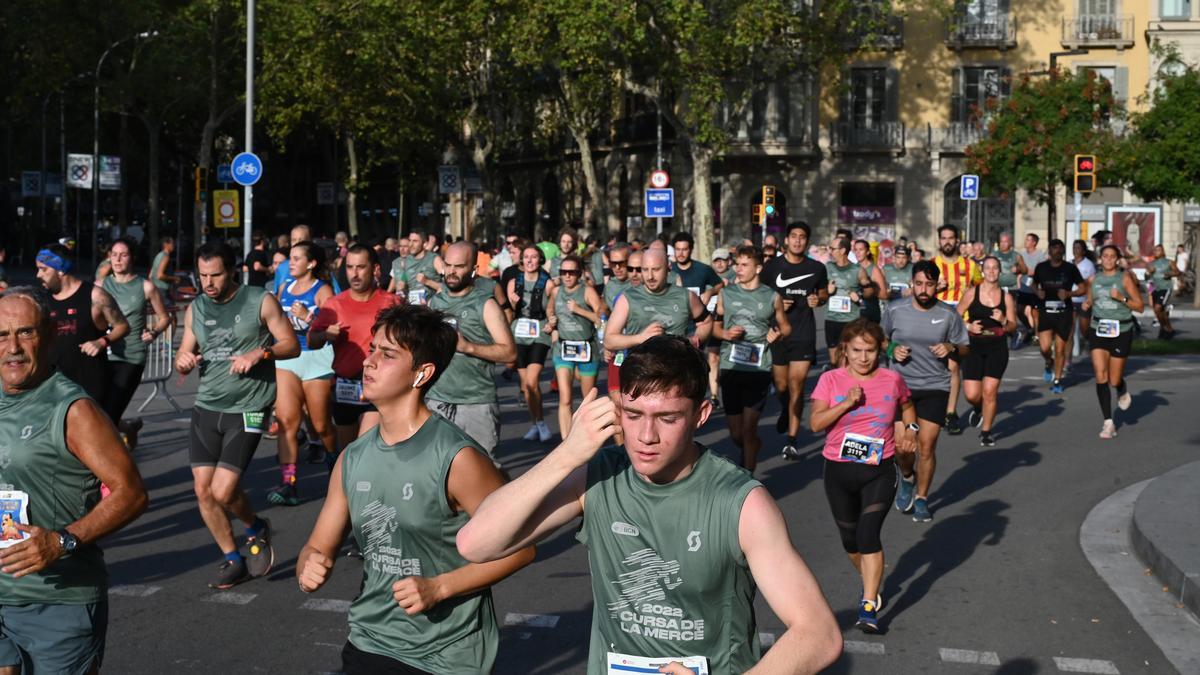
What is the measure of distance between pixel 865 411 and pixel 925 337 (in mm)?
2913

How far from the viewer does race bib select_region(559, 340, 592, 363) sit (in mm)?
13453

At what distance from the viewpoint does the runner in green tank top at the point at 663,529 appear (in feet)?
10.3

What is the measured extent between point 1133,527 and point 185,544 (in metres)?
5.78

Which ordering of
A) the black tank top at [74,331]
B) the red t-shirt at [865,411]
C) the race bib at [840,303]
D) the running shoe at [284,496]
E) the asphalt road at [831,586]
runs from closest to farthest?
the asphalt road at [831,586] < the red t-shirt at [865,411] < the black tank top at [74,331] < the running shoe at [284,496] < the race bib at [840,303]

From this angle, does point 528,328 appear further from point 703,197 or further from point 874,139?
point 874,139

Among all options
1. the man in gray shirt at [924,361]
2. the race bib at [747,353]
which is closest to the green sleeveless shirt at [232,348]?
the race bib at [747,353]

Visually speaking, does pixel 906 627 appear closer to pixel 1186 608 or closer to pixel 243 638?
pixel 1186 608

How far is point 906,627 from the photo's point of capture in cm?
755

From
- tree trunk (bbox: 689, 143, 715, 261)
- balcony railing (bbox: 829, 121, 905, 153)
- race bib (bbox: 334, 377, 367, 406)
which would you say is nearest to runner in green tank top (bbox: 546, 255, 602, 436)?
race bib (bbox: 334, 377, 367, 406)

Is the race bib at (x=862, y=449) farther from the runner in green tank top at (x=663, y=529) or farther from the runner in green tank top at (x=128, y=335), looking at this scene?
the runner in green tank top at (x=128, y=335)

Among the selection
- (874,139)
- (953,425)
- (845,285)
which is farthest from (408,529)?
(874,139)

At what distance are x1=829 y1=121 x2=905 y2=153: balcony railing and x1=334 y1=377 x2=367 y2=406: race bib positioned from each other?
40.9 metres

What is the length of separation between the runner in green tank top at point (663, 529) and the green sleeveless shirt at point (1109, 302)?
41.1 ft

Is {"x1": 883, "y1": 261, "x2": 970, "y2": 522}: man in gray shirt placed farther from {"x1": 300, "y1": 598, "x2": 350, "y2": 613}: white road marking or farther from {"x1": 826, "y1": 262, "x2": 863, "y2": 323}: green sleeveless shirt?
{"x1": 826, "y1": 262, "x2": 863, "y2": 323}: green sleeveless shirt
